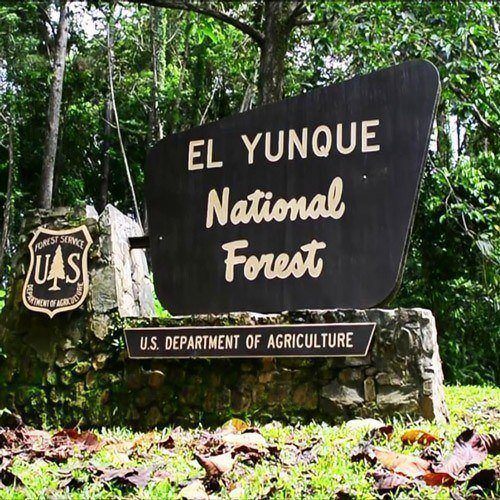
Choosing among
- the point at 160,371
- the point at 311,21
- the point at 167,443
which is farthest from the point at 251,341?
the point at 311,21

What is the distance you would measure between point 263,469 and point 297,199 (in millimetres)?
2557

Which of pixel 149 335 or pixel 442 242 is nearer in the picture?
pixel 149 335

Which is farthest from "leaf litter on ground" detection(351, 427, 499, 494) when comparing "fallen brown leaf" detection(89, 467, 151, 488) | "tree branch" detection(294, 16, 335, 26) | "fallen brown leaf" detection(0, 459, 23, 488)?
"tree branch" detection(294, 16, 335, 26)

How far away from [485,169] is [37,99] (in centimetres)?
1392

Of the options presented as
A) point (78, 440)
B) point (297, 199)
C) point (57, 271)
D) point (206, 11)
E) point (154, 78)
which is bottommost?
point (78, 440)

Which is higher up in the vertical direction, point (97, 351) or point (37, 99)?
point (37, 99)

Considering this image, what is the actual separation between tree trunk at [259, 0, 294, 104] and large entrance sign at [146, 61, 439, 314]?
14.6ft

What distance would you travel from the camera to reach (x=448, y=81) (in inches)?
332

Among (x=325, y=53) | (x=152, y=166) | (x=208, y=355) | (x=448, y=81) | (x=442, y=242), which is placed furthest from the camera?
(x=442, y=242)

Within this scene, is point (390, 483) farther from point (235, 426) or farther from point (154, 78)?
point (154, 78)

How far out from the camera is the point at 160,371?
196 inches

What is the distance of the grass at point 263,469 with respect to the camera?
2.69 metres

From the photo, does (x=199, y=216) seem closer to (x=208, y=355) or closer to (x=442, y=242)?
(x=208, y=355)

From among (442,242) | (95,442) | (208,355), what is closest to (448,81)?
(442,242)
